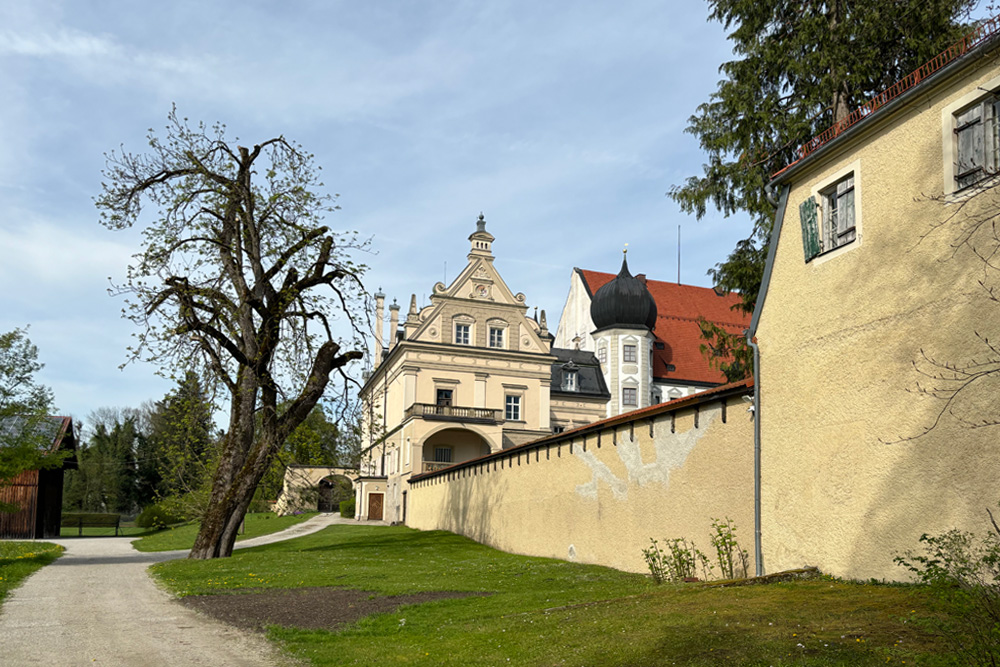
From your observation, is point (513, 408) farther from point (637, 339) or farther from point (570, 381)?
point (637, 339)

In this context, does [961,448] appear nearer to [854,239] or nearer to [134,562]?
[854,239]

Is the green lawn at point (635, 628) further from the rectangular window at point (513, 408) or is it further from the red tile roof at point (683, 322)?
the red tile roof at point (683, 322)

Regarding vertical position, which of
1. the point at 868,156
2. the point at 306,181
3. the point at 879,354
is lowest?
the point at 879,354

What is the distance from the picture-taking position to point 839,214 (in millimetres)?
11023

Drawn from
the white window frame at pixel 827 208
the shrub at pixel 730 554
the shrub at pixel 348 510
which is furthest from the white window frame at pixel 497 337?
the white window frame at pixel 827 208

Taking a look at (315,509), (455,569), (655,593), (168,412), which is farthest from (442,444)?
(655,593)

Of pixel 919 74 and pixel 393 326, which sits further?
pixel 393 326

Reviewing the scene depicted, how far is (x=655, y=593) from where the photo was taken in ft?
34.6

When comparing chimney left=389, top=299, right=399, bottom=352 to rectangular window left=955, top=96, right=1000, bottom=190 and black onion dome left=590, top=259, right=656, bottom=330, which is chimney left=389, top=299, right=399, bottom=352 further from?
→ rectangular window left=955, top=96, right=1000, bottom=190

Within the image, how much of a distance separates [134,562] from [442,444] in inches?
1149

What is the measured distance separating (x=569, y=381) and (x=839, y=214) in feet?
148

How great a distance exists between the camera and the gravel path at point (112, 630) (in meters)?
7.98

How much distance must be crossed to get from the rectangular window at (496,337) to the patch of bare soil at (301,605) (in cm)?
3703

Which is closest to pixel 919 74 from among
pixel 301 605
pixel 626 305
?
pixel 301 605
